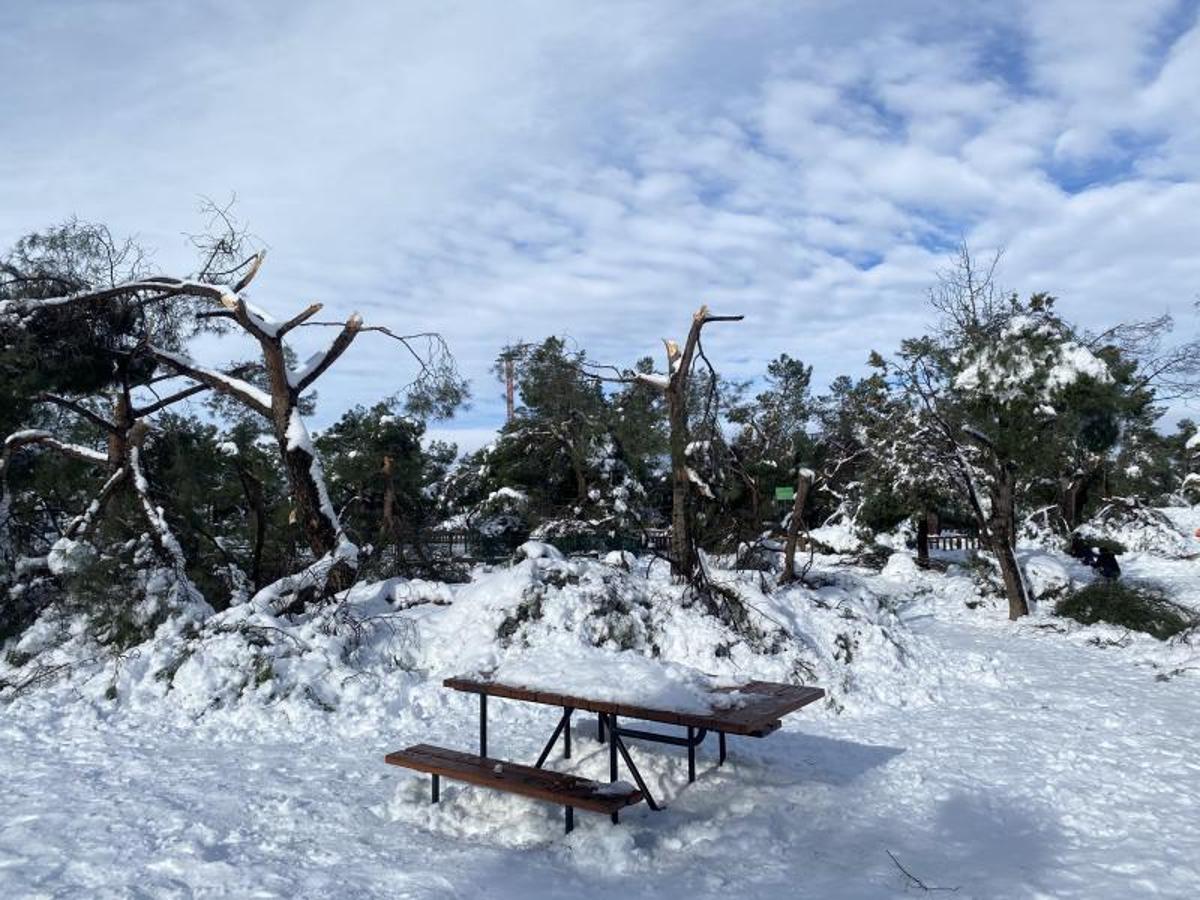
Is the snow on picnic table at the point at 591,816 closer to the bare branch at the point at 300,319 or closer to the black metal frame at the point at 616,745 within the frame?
the black metal frame at the point at 616,745

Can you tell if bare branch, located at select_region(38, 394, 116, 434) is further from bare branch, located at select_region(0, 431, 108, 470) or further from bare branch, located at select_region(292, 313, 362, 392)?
bare branch, located at select_region(292, 313, 362, 392)

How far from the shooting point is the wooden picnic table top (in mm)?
4859

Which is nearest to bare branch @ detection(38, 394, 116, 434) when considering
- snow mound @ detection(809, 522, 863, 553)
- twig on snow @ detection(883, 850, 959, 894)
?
twig on snow @ detection(883, 850, 959, 894)

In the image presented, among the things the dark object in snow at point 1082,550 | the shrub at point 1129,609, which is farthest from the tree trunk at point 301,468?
the dark object in snow at point 1082,550

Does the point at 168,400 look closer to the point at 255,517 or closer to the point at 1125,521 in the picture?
the point at 255,517

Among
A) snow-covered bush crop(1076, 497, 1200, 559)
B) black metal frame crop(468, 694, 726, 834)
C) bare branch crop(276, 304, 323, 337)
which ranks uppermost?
bare branch crop(276, 304, 323, 337)

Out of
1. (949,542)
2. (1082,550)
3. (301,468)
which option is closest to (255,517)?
(301,468)

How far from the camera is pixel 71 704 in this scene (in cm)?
718

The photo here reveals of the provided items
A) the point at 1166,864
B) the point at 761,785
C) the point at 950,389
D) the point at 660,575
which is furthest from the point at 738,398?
the point at 1166,864

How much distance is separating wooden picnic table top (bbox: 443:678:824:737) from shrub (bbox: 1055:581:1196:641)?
29.2ft

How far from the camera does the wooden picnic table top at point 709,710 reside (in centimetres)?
486

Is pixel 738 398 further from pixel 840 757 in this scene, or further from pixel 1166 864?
pixel 1166 864

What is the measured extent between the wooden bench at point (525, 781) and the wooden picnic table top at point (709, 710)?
0.39m

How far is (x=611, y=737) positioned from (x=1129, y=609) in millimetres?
10695
